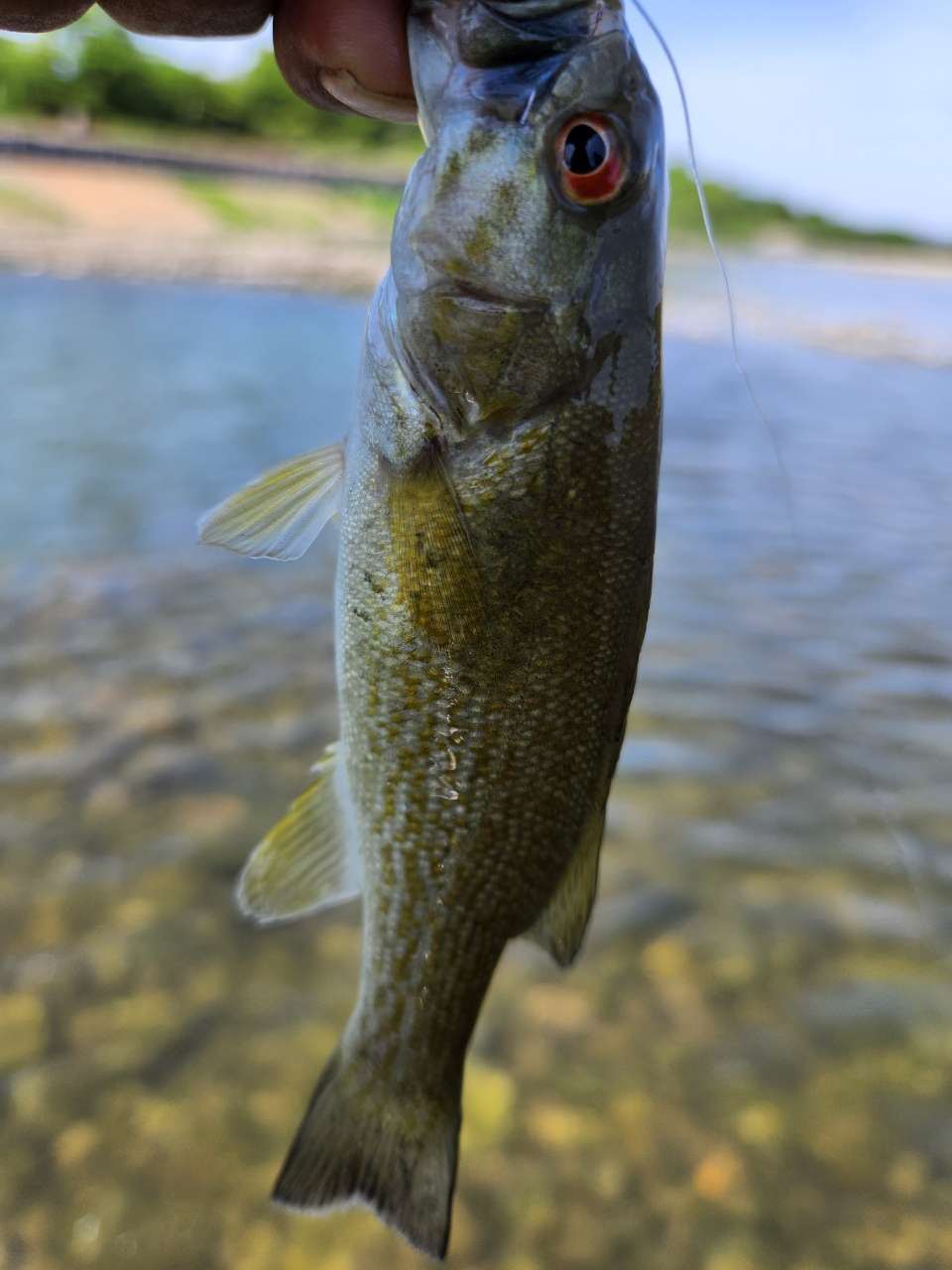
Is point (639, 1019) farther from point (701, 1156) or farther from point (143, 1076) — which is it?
point (143, 1076)

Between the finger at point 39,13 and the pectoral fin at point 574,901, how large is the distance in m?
2.28

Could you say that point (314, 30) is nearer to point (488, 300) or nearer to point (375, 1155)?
point (488, 300)

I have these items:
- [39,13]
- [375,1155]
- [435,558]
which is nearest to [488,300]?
[435,558]

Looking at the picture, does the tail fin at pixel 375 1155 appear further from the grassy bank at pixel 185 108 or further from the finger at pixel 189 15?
the grassy bank at pixel 185 108

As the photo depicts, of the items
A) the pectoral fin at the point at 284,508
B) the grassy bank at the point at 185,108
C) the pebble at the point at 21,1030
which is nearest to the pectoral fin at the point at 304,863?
the pectoral fin at the point at 284,508

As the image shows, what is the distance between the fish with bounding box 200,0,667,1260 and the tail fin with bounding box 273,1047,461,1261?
1cm

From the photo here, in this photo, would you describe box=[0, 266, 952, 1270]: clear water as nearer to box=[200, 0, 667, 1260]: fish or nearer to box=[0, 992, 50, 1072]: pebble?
box=[0, 992, 50, 1072]: pebble

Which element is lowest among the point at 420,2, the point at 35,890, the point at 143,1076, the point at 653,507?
the point at 143,1076

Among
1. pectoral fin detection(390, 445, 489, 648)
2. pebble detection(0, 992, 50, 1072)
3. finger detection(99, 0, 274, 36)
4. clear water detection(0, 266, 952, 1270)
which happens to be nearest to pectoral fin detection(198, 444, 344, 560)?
pectoral fin detection(390, 445, 489, 648)

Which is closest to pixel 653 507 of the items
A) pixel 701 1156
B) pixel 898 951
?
pixel 701 1156

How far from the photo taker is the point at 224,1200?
109 inches

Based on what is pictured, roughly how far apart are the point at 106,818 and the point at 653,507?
3349mm

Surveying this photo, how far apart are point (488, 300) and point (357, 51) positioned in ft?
2.71

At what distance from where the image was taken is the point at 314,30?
2107 mm
